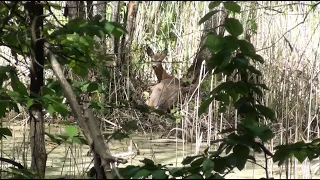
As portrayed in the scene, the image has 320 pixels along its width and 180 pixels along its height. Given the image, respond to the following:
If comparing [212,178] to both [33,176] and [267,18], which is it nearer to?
[33,176]

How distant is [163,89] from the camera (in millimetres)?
4875

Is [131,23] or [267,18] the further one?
[131,23]

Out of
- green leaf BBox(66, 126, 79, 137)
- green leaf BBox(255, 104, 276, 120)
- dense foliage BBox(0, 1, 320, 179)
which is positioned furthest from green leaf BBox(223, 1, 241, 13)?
green leaf BBox(66, 126, 79, 137)

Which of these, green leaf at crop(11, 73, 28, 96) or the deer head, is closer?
green leaf at crop(11, 73, 28, 96)

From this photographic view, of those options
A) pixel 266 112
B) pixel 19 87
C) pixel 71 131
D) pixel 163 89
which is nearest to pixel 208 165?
pixel 266 112

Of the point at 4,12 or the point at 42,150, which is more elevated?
the point at 4,12

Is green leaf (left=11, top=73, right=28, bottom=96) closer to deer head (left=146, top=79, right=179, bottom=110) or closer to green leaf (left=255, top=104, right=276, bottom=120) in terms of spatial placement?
green leaf (left=255, top=104, right=276, bottom=120)

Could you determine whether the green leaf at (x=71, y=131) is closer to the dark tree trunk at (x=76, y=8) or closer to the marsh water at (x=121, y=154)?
the dark tree trunk at (x=76, y=8)

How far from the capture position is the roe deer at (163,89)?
478 centimetres

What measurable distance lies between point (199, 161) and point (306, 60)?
2.53 metres

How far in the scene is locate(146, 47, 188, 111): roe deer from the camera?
4.78m

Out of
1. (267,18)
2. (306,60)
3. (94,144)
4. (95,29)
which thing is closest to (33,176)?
(94,144)

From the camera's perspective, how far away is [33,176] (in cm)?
132

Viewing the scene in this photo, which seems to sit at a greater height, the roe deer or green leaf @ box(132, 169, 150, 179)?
the roe deer
